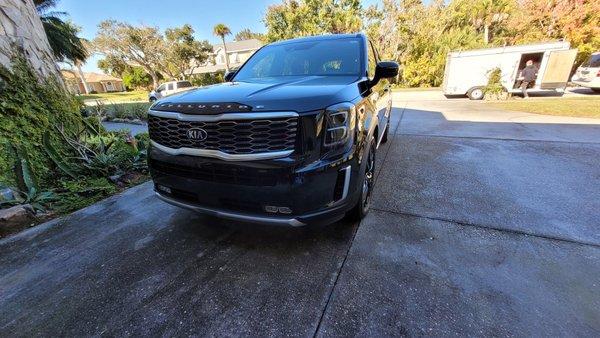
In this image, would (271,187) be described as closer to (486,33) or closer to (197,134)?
(197,134)

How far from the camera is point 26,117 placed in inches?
137

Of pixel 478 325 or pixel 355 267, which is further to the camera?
pixel 355 267

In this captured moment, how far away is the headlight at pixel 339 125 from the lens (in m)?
1.77

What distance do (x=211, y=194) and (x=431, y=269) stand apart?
1746mm

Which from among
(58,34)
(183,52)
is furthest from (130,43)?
(58,34)

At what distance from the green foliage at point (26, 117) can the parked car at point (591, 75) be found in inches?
721

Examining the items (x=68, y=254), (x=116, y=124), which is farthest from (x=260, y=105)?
(x=116, y=124)

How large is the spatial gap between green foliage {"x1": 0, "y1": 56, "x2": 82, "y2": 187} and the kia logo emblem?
9.49 ft

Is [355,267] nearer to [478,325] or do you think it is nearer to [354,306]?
[354,306]

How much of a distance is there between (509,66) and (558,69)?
1724 mm

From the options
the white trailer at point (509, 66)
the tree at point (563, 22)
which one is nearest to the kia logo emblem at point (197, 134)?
the white trailer at point (509, 66)

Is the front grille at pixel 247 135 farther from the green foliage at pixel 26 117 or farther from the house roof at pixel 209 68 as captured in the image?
the house roof at pixel 209 68

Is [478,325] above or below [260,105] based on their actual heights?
below

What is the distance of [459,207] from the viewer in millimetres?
2863
